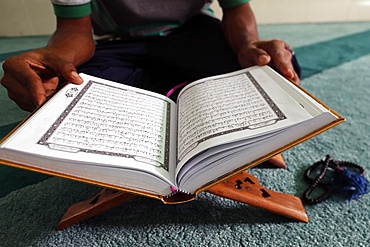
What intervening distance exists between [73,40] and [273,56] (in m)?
0.40

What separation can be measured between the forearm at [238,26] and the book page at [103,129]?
33cm

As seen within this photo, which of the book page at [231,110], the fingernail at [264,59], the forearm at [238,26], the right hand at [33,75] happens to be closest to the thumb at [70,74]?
the right hand at [33,75]

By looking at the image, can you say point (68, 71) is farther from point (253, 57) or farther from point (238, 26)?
point (238, 26)

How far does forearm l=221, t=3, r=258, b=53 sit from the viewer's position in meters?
0.79

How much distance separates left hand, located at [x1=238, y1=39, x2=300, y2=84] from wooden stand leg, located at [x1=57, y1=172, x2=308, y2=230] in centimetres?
19

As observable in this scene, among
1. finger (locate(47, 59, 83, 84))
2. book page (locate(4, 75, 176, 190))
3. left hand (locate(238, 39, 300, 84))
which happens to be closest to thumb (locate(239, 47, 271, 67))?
left hand (locate(238, 39, 300, 84))

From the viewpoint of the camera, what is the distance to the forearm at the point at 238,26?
789 millimetres

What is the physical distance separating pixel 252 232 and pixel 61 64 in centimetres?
39

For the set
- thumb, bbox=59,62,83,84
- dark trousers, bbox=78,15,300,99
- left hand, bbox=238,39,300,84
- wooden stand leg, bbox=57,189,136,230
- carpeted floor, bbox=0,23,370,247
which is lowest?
carpeted floor, bbox=0,23,370,247

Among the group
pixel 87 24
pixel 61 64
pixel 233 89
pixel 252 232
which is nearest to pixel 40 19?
pixel 87 24

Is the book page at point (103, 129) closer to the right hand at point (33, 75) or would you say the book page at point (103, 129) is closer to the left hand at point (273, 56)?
the right hand at point (33, 75)

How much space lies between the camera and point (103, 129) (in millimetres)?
437

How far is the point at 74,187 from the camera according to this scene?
64cm

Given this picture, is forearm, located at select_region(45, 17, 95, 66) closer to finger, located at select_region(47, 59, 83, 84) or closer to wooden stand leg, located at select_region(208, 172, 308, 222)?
finger, located at select_region(47, 59, 83, 84)
